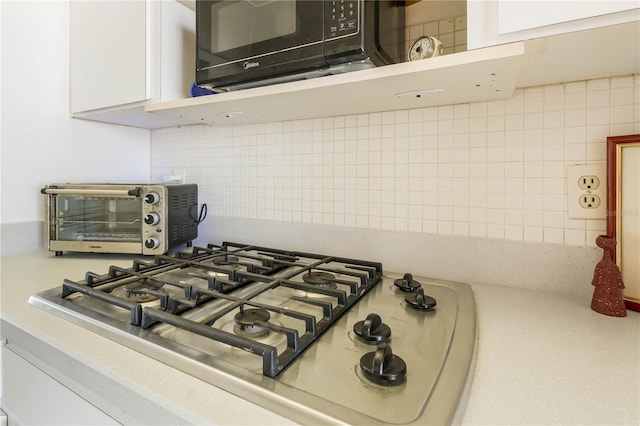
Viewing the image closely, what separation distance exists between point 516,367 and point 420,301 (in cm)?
22

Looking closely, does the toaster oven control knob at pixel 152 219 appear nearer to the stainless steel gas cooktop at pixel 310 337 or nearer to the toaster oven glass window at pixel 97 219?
the toaster oven glass window at pixel 97 219

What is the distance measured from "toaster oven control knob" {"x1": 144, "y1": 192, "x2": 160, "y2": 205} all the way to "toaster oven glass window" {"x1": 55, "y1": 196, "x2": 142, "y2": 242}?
67 millimetres

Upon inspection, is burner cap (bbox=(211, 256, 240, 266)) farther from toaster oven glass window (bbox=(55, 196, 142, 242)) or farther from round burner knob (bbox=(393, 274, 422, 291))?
round burner knob (bbox=(393, 274, 422, 291))

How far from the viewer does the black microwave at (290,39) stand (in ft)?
2.26

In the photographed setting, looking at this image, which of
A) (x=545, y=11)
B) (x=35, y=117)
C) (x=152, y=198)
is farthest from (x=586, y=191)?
(x=35, y=117)

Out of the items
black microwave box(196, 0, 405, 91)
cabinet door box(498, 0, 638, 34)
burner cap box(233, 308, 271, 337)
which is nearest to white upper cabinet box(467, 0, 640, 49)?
cabinet door box(498, 0, 638, 34)

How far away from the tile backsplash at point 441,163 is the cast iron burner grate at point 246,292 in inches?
7.8

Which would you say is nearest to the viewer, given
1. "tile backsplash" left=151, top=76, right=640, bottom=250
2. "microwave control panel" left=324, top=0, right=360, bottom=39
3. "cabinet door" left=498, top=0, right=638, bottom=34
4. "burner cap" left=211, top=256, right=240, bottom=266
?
"cabinet door" left=498, top=0, right=638, bottom=34

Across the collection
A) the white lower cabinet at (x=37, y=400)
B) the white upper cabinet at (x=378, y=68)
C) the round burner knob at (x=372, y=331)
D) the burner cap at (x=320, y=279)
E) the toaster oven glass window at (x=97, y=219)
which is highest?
the white upper cabinet at (x=378, y=68)

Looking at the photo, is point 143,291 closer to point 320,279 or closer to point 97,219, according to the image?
point 320,279

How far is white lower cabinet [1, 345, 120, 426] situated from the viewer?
1.85ft

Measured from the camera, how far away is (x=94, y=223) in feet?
3.94

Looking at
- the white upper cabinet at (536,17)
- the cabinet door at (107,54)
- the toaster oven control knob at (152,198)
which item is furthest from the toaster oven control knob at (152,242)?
the white upper cabinet at (536,17)

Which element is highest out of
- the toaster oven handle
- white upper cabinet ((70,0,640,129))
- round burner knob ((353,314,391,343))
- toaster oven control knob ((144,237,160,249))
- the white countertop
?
white upper cabinet ((70,0,640,129))
